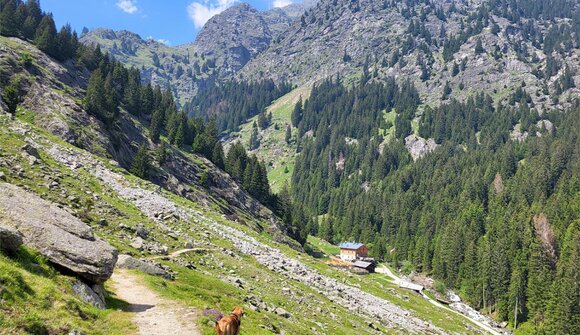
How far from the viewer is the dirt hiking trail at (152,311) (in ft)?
60.2

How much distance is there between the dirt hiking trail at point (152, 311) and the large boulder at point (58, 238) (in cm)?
261

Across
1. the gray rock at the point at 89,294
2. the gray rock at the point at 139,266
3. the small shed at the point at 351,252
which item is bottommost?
the small shed at the point at 351,252

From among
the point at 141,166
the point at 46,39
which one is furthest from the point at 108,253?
the point at 46,39

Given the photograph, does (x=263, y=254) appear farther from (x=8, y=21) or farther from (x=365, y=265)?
(x=8, y=21)

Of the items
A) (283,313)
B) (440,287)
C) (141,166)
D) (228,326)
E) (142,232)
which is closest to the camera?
(228,326)

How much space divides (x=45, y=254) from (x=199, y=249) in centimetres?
2389

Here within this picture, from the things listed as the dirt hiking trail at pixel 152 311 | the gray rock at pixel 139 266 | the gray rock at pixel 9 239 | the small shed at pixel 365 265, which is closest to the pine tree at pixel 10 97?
the gray rock at pixel 139 266

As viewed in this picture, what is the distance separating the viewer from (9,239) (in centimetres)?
1642

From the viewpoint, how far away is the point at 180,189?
3531 inches

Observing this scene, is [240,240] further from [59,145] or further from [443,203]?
[443,203]

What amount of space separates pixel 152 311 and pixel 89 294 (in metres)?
3.26

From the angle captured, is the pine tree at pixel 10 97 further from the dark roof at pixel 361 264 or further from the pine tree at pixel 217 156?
the dark roof at pixel 361 264

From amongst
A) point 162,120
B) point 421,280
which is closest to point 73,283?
point 162,120

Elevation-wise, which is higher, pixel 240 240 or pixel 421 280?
pixel 240 240
